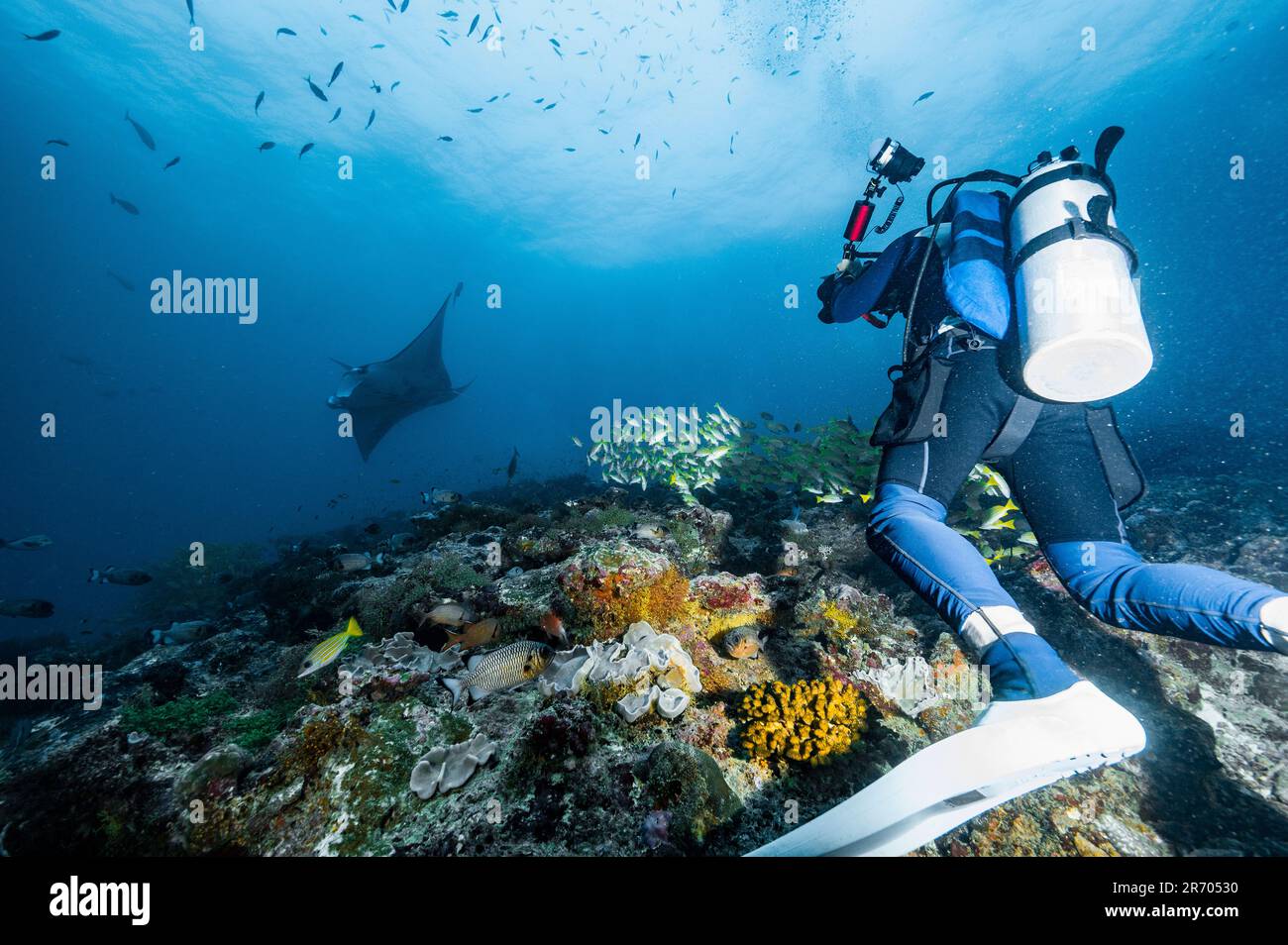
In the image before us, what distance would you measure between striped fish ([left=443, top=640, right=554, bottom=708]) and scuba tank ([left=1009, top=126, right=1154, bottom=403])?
362 cm

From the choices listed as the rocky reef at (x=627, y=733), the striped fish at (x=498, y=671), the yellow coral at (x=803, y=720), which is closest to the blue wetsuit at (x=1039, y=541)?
the yellow coral at (x=803, y=720)

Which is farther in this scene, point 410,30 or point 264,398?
point 264,398

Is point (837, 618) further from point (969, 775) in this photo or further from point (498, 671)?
point (498, 671)

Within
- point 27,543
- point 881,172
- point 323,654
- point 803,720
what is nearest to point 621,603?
point 803,720

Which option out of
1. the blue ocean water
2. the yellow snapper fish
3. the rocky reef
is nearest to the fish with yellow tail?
the rocky reef

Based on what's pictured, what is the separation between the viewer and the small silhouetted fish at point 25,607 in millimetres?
6766

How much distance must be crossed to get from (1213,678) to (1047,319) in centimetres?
354

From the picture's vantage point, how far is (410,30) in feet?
99.3

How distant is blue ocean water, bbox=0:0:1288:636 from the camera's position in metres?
29.8

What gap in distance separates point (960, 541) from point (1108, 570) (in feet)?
2.74

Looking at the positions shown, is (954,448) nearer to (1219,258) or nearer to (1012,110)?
(1012,110)

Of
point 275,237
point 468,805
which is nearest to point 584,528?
point 468,805

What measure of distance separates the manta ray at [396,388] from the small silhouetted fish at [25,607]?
9790 mm

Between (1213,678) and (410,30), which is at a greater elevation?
(410,30)
